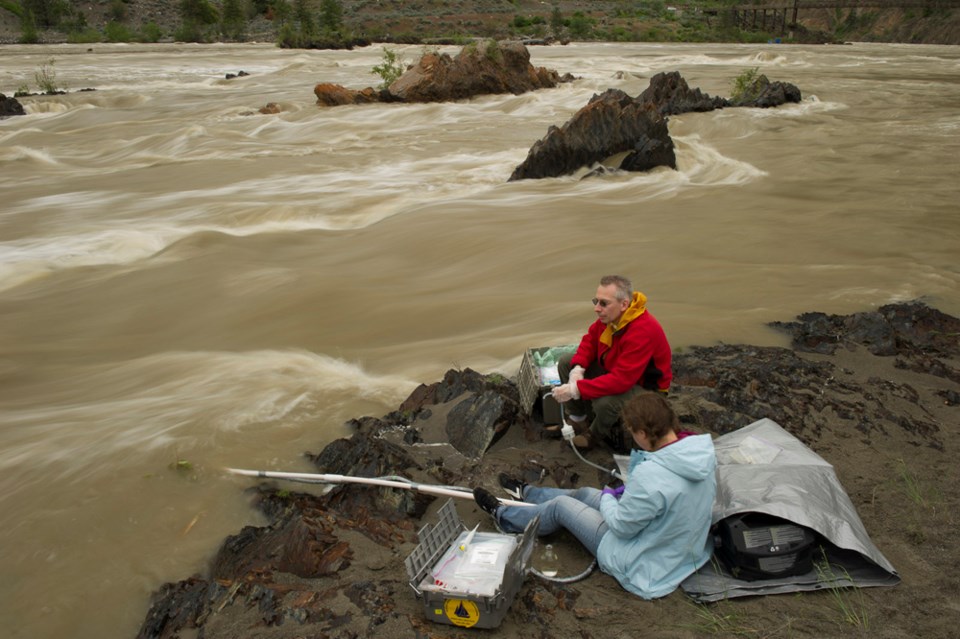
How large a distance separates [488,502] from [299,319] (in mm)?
4624

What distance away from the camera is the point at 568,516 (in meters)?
4.44

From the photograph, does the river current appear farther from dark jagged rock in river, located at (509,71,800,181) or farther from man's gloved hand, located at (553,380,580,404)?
man's gloved hand, located at (553,380,580,404)

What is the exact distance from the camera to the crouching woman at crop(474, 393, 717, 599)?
13.0 ft

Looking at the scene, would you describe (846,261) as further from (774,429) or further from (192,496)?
(192,496)

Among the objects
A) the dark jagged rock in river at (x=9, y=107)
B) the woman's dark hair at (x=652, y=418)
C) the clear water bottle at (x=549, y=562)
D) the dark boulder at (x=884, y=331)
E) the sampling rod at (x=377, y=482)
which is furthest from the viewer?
the dark jagged rock in river at (x=9, y=107)

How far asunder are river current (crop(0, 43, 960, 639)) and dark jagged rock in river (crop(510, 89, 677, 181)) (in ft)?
1.33

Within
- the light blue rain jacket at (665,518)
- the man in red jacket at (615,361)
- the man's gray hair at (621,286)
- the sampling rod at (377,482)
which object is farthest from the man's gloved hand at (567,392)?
the light blue rain jacket at (665,518)

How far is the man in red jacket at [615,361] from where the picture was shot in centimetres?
507

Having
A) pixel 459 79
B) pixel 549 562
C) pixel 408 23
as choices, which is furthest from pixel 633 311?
pixel 408 23

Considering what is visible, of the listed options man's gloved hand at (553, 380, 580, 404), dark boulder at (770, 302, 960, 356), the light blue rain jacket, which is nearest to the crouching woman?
the light blue rain jacket

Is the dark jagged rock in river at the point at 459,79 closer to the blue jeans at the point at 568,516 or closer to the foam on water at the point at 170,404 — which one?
the foam on water at the point at 170,404

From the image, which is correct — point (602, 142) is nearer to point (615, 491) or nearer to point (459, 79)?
point (615, 491)

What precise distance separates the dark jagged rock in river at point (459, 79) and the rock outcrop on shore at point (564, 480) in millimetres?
19327

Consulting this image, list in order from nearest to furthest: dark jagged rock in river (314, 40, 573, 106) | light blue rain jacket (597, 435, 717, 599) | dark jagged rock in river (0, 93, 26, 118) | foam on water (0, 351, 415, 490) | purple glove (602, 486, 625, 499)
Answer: light blue rain jacket (597, 435, 717, 599) → purple glove (602, 486, 625, 499) → foam on water (0, 351, 415, 490) → dark jagged rock in river (0, 93, 26, 118) → dark jagged rock in river (314, 40, 573, 106)
